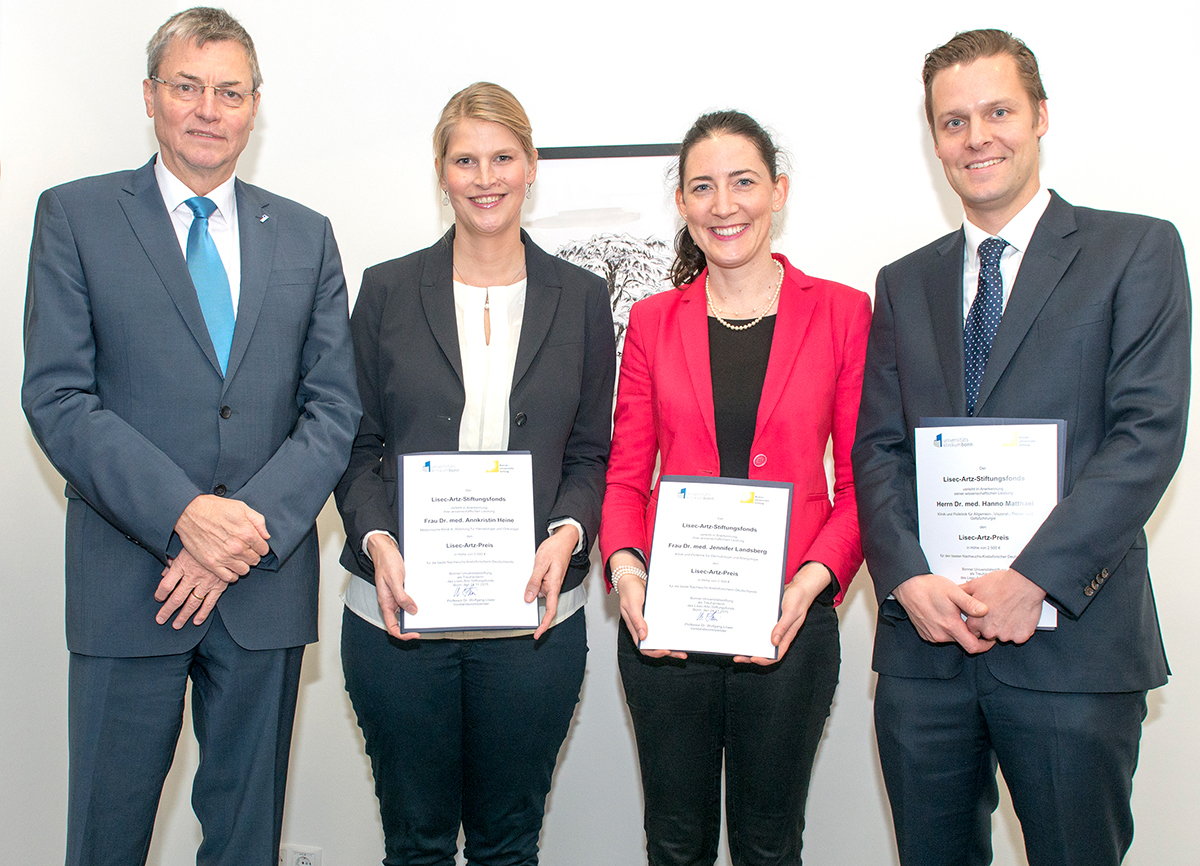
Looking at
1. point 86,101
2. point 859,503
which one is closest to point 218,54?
point 86,101

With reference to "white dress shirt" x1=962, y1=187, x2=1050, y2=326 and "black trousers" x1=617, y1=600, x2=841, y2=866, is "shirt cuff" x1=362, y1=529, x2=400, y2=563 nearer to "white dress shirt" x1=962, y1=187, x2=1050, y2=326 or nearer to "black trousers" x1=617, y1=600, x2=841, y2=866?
"black trousers" x1=617, y1=600, x2=841, y2=866

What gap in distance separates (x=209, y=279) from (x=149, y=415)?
0.33 meters

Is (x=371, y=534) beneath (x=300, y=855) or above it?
above

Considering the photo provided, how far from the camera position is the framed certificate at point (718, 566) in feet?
6.37

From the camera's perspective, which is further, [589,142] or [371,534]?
[589,142]

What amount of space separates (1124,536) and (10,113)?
287 centimetres

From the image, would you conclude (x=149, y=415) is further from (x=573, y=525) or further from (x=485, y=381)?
(x=573, y=525)

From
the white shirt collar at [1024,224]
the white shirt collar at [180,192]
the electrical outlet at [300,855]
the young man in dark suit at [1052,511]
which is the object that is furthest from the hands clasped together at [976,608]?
the electrical outlet at [300,855]

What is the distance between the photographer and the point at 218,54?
211 cm

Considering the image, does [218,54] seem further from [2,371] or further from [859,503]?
[859,503]

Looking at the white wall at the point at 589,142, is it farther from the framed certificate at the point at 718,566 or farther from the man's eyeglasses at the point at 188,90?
the framed certificate at the point at 718,566

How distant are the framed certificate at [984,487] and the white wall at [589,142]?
1155 mm

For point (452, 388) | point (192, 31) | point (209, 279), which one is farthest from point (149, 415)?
point (192, 31)

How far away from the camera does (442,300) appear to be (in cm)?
229
